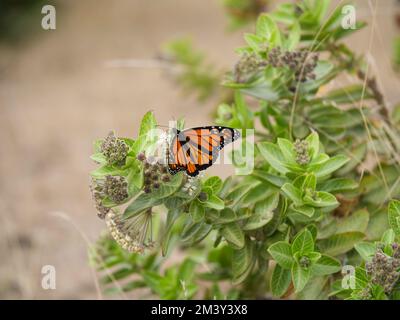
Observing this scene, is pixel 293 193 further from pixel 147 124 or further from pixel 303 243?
pixel 147 124

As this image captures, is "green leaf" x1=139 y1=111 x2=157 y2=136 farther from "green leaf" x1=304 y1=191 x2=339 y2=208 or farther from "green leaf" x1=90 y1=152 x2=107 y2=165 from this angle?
"green leaf" x1=304 y1=191 x2=339 y2=208

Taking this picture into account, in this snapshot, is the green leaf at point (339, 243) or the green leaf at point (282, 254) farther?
the green leaf at point (339, 243)

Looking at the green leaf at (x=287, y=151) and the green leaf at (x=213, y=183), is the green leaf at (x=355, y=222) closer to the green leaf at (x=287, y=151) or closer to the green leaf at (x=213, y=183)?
the green leaf at (x=287, y=151)

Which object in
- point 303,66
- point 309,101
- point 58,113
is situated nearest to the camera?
point 303,66

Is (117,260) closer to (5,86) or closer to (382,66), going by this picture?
(382,66)

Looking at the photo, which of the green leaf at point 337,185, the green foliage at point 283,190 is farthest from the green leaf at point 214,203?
the green leaf at point 337,185

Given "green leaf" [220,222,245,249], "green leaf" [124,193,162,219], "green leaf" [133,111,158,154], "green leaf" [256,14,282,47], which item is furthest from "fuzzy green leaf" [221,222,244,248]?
"green leaf" [256,14,282,47]

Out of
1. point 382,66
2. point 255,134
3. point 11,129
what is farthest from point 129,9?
point 255,134

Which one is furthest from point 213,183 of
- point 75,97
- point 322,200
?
point 75,97
